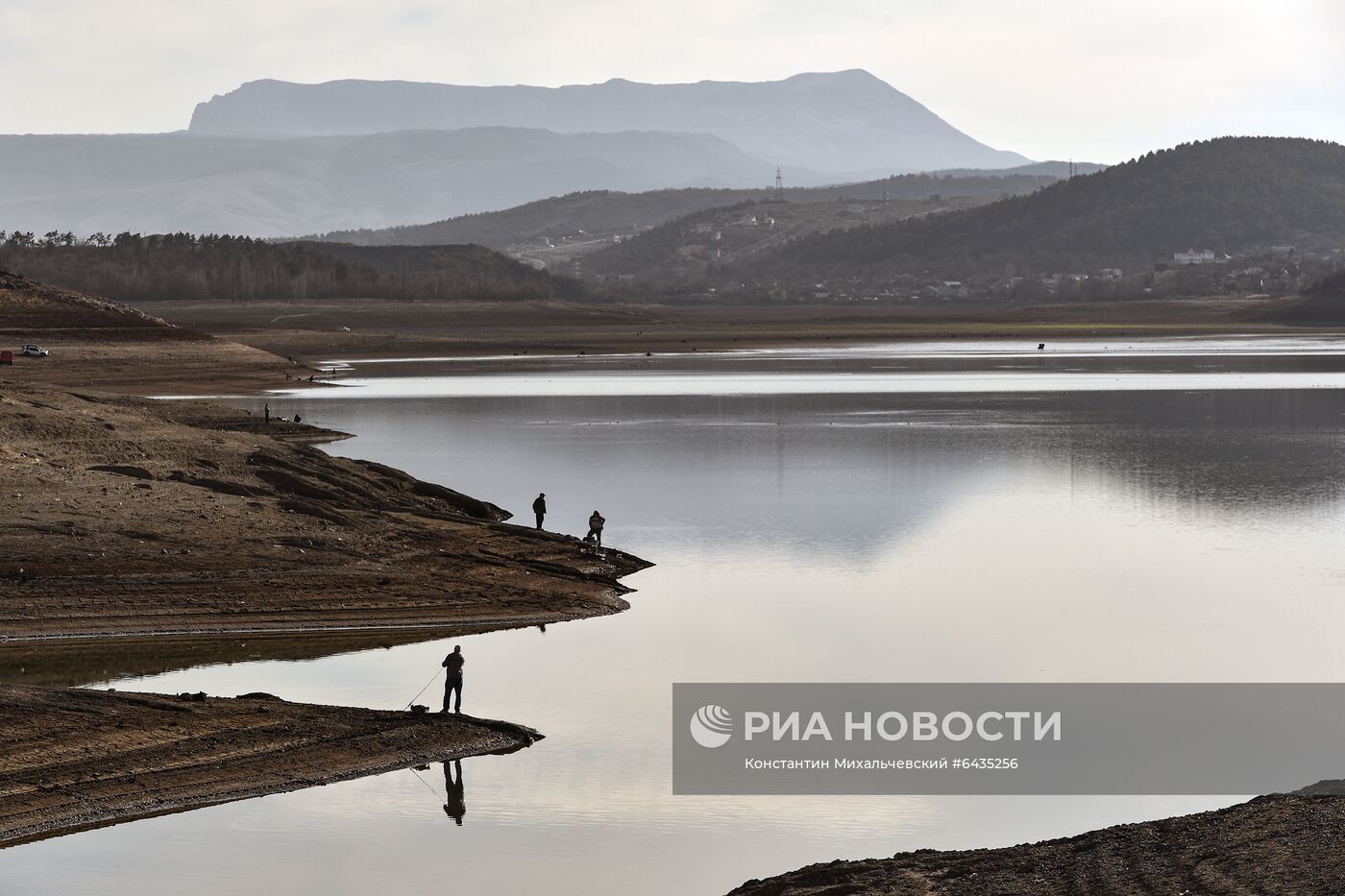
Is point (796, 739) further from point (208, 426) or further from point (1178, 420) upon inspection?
point (1178, 420)

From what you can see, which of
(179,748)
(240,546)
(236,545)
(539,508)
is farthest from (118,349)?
(179,748)

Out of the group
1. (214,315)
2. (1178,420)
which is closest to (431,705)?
(1178,420)

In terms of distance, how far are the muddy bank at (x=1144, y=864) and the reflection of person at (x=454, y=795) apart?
15.0 feet

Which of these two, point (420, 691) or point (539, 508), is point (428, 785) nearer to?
point (420, 691)

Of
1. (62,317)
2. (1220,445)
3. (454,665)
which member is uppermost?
(62,317)

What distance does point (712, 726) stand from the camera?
27.0 metres

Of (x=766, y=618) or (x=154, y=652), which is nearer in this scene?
(x=154, y=652)

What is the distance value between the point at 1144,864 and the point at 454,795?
907 centimetres

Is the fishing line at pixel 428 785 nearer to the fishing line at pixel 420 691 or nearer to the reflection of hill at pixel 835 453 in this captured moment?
the fishing line at pixel 420 691

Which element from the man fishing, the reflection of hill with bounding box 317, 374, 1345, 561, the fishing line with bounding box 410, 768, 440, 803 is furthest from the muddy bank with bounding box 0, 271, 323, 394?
the fishing line with bounding box 410, 768, 440, 803

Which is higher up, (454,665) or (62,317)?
(62,317)

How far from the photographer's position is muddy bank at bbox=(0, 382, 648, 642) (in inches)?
1300

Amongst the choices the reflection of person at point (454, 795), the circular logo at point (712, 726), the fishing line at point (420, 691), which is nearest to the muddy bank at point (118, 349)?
the fishing line at point (420, 691)

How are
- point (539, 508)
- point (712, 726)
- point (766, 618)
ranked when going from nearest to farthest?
1. point (712, 726)
2. point (766, 618)
3. point (539, 508)
